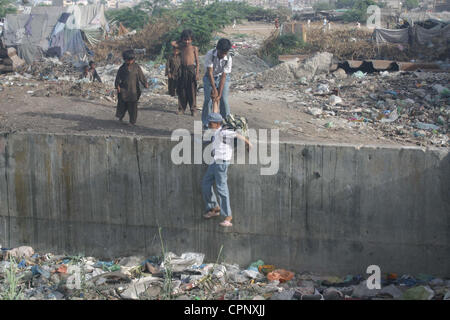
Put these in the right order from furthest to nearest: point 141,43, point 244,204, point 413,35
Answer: point 141,43 → point 413,35 → point 244,204

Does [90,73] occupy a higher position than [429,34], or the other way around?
[429,34]

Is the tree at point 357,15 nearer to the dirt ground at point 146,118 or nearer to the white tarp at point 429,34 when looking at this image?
the white tarp at point 429,34

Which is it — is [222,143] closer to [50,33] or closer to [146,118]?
[146,118]

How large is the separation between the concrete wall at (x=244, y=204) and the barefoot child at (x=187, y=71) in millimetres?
3334

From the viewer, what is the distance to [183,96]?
9.62 m

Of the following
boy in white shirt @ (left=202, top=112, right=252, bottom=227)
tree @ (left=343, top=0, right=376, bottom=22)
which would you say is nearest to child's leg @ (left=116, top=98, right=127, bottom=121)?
boy in white shirt @ (left=202, top=112, right=252, bottom=227)

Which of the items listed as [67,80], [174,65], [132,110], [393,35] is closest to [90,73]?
[67,80]

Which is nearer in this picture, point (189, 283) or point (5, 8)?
point (189, 283)

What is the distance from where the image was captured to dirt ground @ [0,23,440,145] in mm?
9070

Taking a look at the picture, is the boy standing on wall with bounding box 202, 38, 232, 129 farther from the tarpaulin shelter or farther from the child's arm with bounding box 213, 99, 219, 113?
Result: the tarpaulin shelter

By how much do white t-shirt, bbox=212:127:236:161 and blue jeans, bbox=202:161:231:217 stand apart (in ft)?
0.25

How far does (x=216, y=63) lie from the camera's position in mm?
7848

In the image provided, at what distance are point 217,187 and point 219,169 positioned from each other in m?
0.21
